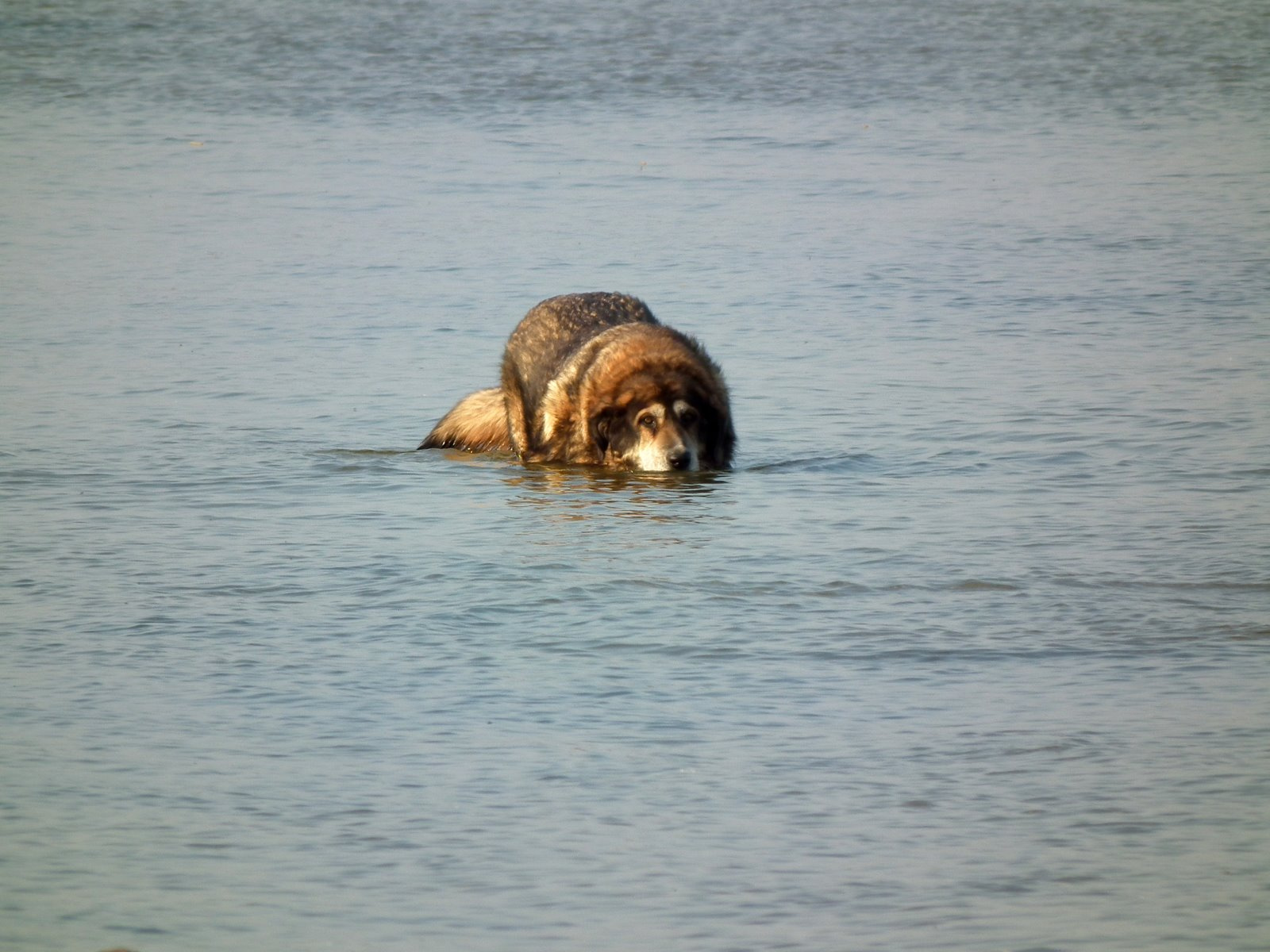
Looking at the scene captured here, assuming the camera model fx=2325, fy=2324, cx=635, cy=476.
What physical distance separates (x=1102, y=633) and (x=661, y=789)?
213 cm

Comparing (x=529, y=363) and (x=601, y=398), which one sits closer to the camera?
(x=601, y=398)

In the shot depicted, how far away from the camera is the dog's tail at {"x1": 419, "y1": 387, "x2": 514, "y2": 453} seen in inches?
456

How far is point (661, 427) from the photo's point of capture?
445 inches

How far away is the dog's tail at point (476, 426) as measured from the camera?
11.6 m

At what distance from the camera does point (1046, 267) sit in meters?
15.4

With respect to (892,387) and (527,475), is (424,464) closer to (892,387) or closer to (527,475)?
(527,475)

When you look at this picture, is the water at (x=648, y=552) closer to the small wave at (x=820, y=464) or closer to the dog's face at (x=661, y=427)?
the small wave at (x=820, y=464)

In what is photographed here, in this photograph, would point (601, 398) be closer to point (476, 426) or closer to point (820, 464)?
point (476, 426)

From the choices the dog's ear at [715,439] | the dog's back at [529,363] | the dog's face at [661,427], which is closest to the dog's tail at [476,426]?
the dog's back at [529,363]

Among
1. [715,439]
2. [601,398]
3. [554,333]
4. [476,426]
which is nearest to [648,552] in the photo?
[715,439]

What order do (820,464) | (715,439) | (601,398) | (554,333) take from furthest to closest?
(554,333) → (601,398) → (715,439) → (820,464)

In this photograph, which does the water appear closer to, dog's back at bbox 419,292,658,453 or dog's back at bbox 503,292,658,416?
dog's back at bbox 419,292,658,453

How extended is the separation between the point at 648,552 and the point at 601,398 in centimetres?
251

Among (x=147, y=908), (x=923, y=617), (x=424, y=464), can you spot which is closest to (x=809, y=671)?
(x=923, y=617)
